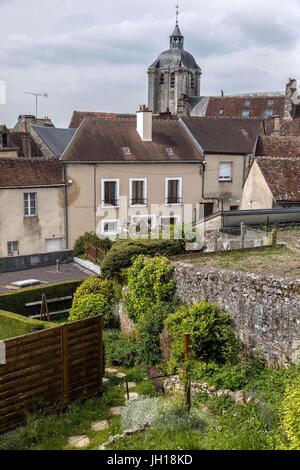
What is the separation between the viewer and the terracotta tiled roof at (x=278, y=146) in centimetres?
2687

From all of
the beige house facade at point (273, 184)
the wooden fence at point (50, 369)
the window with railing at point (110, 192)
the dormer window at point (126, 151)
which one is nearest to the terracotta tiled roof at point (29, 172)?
the window with railing at point (110, 192)

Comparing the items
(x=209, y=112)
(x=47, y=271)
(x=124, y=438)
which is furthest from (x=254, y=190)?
(x=209, y=112)

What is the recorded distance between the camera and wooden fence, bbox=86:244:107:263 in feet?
65.1

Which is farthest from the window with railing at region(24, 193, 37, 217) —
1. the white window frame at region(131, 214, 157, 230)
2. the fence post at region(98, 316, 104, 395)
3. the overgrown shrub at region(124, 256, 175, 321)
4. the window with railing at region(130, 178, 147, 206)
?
the fence post at region(98, 316, 104, 395)

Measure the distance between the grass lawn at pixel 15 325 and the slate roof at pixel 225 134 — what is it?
1787cm

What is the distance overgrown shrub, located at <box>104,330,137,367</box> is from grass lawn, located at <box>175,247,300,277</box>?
2427mm

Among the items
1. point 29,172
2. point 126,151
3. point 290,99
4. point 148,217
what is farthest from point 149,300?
point 290,99

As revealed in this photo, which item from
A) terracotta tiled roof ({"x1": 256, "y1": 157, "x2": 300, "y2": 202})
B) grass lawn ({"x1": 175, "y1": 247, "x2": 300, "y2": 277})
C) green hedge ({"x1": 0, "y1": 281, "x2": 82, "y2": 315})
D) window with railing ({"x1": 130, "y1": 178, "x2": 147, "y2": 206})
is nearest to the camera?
grass lawn ({"x1": 175, "y1": 247, "x2": 300, "y2": 277})

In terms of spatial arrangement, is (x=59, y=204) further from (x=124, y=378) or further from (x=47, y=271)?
(x=124, y=378)

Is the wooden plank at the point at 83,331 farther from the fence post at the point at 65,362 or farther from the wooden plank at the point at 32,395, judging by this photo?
the wooden plank at the point at 32,395

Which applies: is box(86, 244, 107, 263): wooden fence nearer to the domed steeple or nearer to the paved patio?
the paved patio

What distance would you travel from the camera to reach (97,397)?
9078 mm

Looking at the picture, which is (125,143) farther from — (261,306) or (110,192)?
(261,306)
